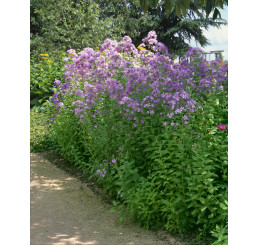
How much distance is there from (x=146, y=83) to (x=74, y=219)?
1.73 meters

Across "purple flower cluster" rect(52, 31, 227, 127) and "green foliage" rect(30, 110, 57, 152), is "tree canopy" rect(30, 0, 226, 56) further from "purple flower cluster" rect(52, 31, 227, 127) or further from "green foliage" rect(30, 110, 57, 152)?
"purple flower cluster" rect(52, 31, 227, 127)

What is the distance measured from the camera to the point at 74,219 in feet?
12.9

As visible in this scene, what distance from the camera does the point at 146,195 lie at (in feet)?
11.7

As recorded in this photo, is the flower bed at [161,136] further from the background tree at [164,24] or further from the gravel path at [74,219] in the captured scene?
the background tree at [164,24]

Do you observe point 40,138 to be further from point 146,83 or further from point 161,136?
point 161,136

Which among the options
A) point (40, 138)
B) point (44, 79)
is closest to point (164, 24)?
point (44, 79)

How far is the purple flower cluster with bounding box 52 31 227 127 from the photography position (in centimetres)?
379

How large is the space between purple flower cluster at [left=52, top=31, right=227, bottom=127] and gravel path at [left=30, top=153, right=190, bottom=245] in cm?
104

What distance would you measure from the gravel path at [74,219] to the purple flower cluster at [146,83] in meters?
1.04

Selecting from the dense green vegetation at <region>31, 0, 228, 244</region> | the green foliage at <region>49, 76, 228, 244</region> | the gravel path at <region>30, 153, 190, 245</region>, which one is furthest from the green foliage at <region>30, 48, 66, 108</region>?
the green foliage at <region>49, 76, 228, 244</region>

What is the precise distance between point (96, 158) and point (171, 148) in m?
1.59

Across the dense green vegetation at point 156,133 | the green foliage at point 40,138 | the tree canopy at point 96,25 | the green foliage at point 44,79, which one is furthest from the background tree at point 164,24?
the dense green vegetation at point 156,133
